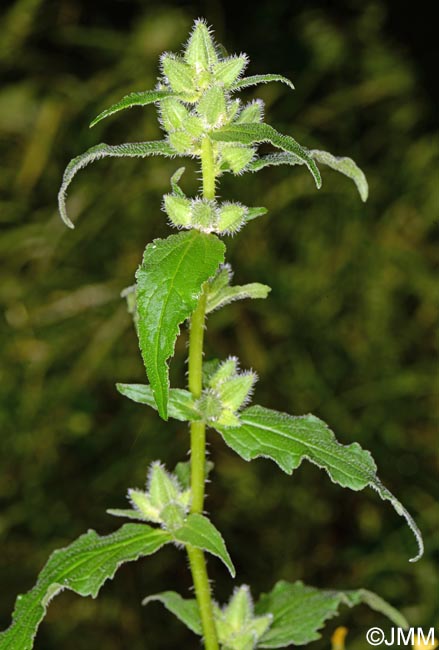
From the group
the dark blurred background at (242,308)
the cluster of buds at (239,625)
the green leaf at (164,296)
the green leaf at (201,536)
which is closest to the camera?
the green leaf at (164,296)

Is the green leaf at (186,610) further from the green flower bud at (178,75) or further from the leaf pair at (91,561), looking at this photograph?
the green flower bud at (178,75)

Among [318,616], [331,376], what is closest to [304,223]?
[331,376]

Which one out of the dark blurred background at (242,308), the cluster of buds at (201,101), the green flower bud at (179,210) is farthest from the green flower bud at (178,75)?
the dark blurred background at (242,308)

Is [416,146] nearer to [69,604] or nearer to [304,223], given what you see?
[304,223]

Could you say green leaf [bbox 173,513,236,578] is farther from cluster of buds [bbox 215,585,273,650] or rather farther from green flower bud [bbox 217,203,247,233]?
green flower bud [bbox 217,203,247,233]

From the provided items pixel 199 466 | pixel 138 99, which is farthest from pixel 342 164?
pixel 199 466

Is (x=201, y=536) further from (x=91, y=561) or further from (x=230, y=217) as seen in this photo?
(x=230, y=217)
